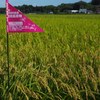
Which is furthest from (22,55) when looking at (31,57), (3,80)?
(3,80)

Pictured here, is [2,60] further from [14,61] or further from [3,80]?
[3,80]

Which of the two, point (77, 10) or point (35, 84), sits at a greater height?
point (35, 84)

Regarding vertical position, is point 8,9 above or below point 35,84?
Answer: above

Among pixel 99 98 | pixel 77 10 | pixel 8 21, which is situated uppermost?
pixel 8 21

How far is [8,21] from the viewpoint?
307 cm

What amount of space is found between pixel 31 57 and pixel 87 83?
109 centimetres

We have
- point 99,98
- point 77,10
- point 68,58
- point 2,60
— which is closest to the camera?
point 99,98

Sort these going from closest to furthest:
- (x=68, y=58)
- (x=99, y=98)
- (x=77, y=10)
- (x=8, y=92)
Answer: (x=8, y=92)
(x=99, y=98)
(x=68, y=58)
(x=77, y=10)

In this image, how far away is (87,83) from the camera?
3.41 m

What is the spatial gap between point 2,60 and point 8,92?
85 cm

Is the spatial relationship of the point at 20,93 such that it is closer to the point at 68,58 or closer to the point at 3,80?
the point at 3,80

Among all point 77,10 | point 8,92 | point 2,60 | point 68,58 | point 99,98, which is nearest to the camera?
point 8,92

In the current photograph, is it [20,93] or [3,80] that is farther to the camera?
[3,80]

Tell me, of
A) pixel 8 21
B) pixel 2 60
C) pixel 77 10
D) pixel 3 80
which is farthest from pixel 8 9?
pixel 77 10
